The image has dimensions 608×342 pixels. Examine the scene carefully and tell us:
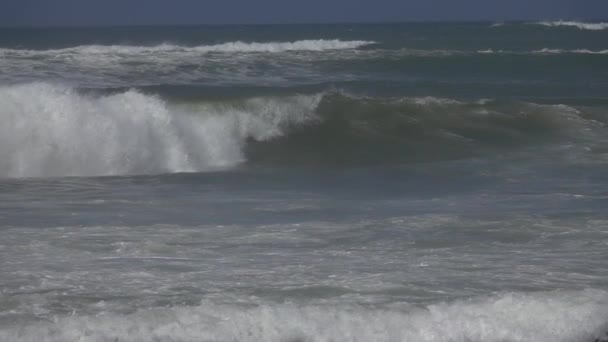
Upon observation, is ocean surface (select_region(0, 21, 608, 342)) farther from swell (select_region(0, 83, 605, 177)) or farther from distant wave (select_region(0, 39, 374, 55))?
distant wave (select_region(0, 39, 374, 55))

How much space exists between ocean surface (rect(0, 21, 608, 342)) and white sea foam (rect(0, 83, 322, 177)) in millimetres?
38

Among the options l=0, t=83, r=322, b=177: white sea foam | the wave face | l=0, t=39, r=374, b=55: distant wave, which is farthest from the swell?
l=0, t=39, r=374, b=55: distant wave

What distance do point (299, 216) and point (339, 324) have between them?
298cm

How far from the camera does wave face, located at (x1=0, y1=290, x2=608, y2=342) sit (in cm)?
516

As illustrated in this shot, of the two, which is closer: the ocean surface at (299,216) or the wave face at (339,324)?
the wave face at (339,324)

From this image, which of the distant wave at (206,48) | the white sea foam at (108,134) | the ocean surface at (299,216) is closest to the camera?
the ocean surface at (299,216)

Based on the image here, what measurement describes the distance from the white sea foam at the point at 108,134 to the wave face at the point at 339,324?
667 cm

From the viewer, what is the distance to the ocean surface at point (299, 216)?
5.39 meters

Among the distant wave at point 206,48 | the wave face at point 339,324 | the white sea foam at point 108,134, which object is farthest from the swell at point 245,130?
the distant wave at point 206,48

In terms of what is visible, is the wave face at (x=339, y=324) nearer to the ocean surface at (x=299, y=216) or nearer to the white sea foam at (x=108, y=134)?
the ocean surface at (x=299, y=216)

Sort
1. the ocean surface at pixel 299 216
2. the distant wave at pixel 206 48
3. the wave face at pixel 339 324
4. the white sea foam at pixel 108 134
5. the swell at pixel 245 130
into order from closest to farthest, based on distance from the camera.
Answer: the wave face at pixel 339 324, the ocean surface at pixel 299 216, the white sea foam at pixel 108 134, the swell at pixel 245 130, the distant wave at pixel 206 48

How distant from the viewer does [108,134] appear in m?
13.0

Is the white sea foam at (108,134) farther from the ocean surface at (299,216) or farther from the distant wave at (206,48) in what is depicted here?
the distant wave at (206,48)

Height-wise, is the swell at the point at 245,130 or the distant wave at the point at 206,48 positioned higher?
the distant wave at the point at 206,48
